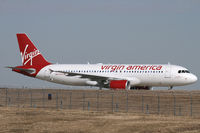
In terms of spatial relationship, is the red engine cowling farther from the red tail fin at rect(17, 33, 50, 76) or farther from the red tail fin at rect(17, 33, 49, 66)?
the red tail fin at rect(17, 33, 49, 66)

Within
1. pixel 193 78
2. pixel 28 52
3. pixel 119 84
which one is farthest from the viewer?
pixel 28 52

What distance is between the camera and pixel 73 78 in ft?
262

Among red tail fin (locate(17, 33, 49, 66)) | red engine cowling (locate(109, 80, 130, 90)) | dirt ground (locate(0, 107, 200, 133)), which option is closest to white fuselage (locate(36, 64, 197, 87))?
red engine cowling (locate(109, 80, 130, 90))

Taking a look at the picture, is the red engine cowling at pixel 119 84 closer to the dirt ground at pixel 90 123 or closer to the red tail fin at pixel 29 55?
the red tail fin at pixel 29 55

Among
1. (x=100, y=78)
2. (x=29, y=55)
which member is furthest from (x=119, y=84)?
(x=29, y=55)

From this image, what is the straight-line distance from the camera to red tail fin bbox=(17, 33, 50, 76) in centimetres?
8269

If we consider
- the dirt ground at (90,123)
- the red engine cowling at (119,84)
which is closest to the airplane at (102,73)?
the red engine cowling at (119,84)

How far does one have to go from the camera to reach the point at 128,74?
75250 mm

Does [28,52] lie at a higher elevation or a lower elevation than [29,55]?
higher

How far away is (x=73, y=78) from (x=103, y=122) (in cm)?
4101

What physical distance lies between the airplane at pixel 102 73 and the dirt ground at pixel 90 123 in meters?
27.6

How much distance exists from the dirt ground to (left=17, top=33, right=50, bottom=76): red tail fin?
3589 centimetres

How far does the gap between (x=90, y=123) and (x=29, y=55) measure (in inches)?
1889

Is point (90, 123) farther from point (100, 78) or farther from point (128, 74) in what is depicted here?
point (100, 78)
